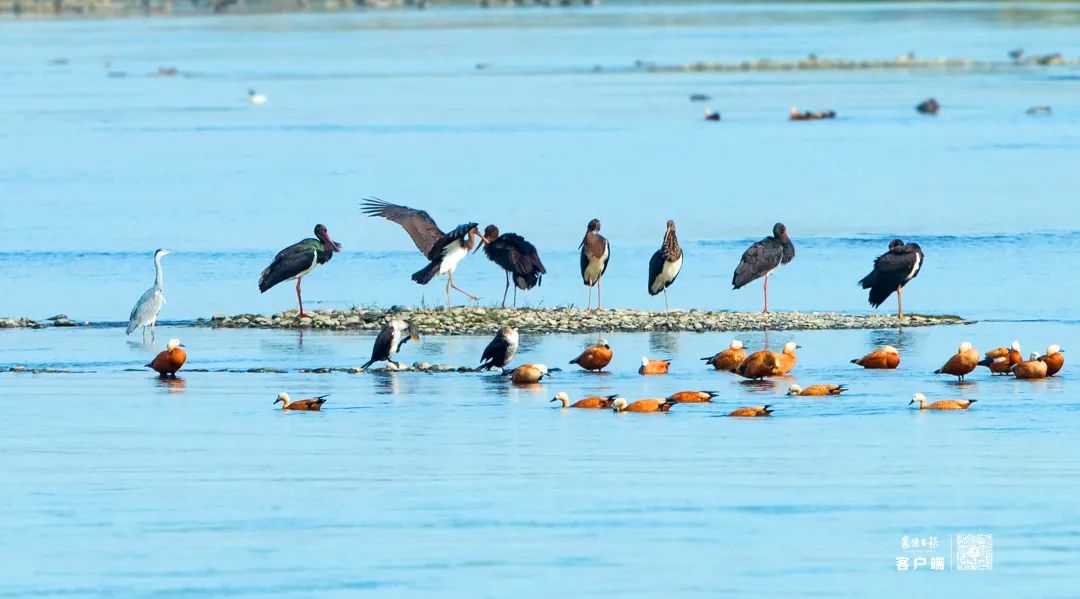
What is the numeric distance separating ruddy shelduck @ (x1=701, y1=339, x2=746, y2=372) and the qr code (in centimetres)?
741

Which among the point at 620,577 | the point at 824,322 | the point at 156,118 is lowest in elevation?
the point at 620,577

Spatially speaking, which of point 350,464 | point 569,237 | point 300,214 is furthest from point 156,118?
point 350,464

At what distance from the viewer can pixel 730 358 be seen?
890 inches

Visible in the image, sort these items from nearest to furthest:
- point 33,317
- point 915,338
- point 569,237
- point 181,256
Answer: point 915,338 < point 33,317 < point 181,256 < point 569,237

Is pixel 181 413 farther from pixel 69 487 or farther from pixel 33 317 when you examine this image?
pixel 33 317

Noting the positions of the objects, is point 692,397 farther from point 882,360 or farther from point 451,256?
point 451,256

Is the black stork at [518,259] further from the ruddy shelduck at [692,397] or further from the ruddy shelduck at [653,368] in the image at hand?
the ruddy shelduck at [692,397]

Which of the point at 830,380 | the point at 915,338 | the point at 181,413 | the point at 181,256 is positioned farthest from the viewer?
the point at 181,256

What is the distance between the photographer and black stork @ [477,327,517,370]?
73.4 feet

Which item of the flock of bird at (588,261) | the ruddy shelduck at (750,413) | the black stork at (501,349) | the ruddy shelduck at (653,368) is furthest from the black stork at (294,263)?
the ruddy shelduck at (750,413)

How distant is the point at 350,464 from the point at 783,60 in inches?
3739

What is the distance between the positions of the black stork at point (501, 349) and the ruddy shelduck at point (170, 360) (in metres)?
3.20

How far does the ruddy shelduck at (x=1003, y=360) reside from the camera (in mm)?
22281

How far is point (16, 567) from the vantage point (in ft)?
48.3
